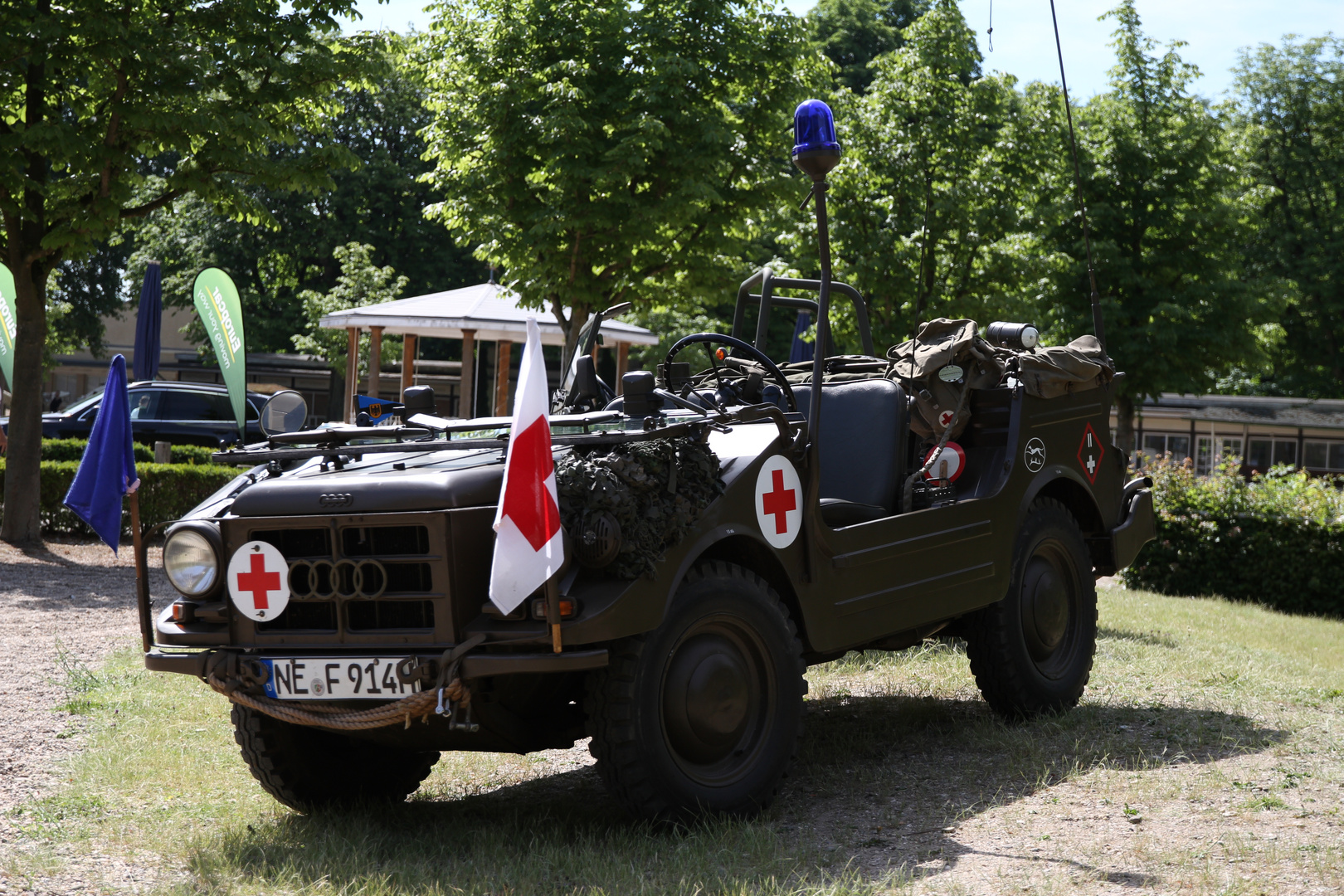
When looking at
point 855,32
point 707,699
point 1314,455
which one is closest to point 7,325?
point 707,699

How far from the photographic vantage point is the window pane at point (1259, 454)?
37344 millimetres

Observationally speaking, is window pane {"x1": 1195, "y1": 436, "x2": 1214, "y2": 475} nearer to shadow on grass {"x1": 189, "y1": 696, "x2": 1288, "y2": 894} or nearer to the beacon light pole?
shadow on grass {"x1": 189, "y1": 696, "x2": 1288, "y2": 894}

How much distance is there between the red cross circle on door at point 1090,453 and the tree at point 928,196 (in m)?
7.45

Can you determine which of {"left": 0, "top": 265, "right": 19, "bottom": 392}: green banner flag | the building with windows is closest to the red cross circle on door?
{"left": 0, "top": 265, "right": 19, "bottom": 392}: green banner flag

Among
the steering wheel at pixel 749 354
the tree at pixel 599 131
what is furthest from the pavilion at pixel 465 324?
the steering wheel at pixel 749 354

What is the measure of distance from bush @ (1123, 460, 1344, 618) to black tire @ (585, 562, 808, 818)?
11.7 metres

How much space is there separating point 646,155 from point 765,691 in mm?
9511

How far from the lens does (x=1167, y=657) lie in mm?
8750

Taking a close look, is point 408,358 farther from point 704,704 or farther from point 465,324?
point 704,704

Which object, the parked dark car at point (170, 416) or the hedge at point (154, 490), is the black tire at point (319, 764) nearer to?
the hedge at point (154, 490)

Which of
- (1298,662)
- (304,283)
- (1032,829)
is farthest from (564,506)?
(304,283)

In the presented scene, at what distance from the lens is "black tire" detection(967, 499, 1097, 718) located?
6.06 m

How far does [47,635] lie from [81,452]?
28.1 feet

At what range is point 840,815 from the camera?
15.5ft
